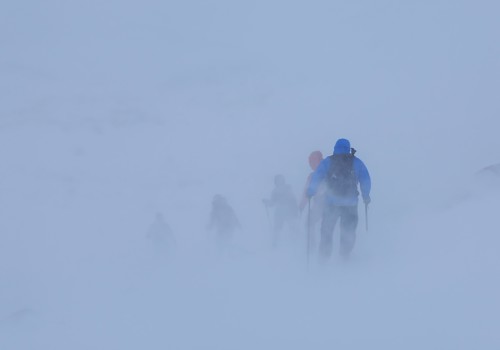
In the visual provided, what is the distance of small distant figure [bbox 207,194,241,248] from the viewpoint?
9539 mm

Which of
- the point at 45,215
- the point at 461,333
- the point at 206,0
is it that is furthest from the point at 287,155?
the point at 206,0

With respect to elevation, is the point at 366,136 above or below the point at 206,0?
below

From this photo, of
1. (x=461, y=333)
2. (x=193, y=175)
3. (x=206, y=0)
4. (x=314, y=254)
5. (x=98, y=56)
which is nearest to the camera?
(x=461, y=333)

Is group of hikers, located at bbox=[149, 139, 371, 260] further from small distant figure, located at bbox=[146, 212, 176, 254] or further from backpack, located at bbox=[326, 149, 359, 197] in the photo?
small distant figure, located at bbox=[146, 212, 176, 254]

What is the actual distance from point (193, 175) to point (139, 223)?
4130 mm

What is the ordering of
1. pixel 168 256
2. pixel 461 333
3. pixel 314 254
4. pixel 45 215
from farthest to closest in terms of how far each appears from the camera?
1. pixel 45 215
2. pixel 168 256
3. pixel 314 254
4. pixel 461 333

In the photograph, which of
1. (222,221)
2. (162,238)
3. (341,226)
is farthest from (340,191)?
(162,238)

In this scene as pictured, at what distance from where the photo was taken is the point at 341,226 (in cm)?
710

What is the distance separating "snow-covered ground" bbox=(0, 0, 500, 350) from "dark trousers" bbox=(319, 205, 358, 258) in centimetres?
26

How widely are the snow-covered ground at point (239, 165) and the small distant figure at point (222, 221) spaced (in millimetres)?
341

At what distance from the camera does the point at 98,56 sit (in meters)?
38.6

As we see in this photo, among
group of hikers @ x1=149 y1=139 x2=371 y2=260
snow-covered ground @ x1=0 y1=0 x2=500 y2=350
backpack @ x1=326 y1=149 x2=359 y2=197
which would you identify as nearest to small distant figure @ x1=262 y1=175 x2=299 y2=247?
snow-covered ground @ x1=0 y1=0 x2=500 y2=350

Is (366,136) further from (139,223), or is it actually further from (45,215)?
(45,215)

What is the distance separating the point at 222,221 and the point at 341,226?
292cm
